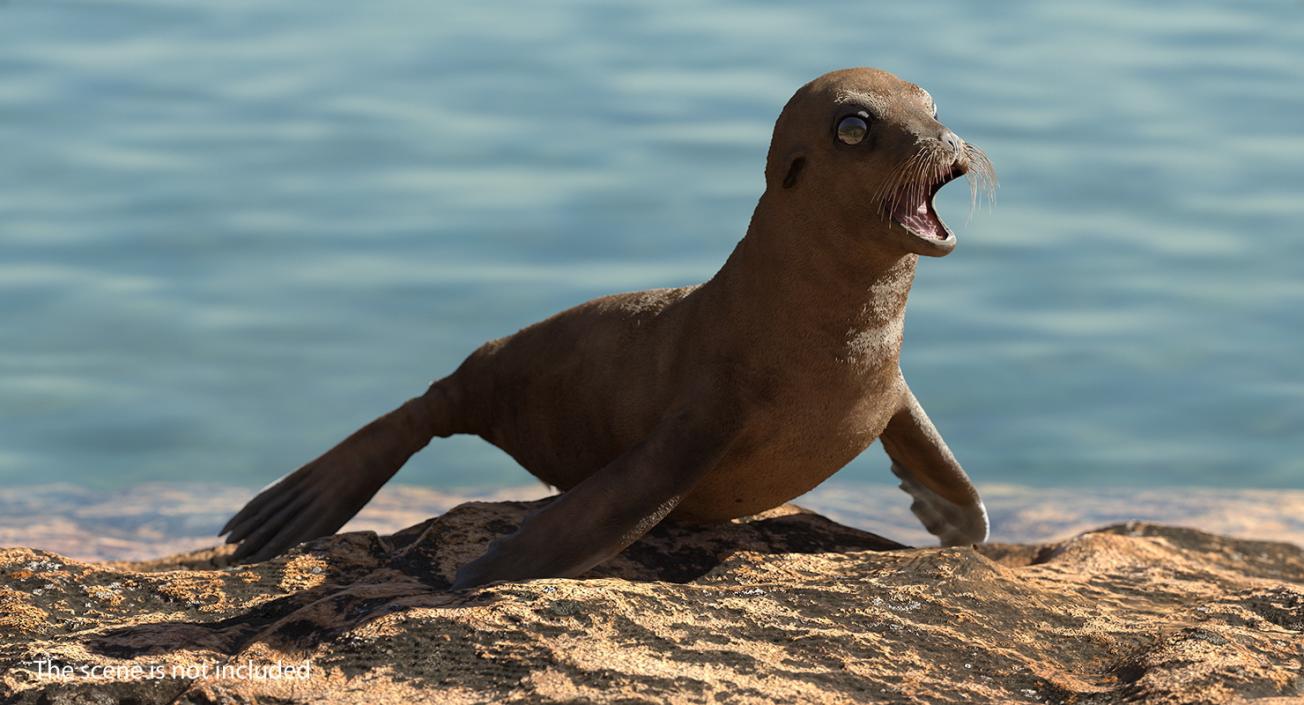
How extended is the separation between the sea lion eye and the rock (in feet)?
3.71

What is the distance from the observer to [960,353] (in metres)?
10.8

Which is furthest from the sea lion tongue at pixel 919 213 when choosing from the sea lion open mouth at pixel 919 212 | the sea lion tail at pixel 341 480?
the sea lion tail at pixel 341 480

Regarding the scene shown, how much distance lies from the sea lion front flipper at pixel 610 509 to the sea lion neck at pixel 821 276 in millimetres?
370

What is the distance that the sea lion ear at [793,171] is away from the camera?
4672 mm

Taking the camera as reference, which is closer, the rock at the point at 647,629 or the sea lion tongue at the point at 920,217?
the rock at the point at 647,629

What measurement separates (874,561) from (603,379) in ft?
3.15

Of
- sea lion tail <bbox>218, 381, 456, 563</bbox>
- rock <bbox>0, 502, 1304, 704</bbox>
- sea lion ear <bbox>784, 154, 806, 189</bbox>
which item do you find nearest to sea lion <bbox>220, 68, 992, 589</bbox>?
sea lion ear <bbox>784, 154, 806, 189</bbox>

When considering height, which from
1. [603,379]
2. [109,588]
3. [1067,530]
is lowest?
[1067,530]

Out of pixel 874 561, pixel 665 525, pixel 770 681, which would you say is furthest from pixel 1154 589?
pixel 770 681

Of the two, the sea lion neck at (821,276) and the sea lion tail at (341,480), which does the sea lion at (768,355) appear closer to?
the sea lion neck at (821,276)

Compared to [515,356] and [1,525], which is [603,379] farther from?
[1,525]

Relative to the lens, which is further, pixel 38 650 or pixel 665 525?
pixel 665 525

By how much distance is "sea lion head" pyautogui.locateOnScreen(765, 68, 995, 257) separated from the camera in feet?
14.4

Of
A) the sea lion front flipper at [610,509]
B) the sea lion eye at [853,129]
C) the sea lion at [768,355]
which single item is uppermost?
the sea lion eye at [853,129]
